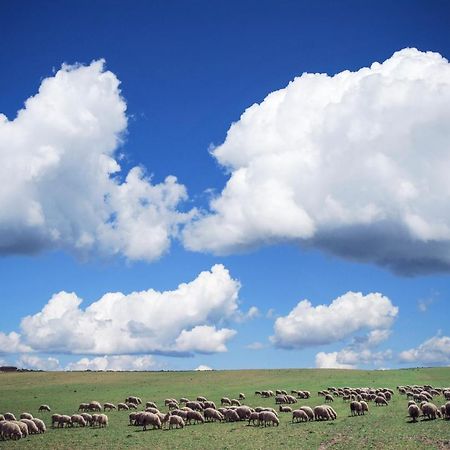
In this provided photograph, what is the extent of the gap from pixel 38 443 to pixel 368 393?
4315cm

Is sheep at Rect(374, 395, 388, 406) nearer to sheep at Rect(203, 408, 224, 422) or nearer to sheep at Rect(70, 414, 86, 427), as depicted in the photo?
sheep at Rect(203, 408, 224, 422)

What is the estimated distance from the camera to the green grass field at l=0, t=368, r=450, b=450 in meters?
33.4

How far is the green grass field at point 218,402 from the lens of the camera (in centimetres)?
3344

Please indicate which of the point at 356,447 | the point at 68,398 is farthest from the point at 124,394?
the point at 356,447

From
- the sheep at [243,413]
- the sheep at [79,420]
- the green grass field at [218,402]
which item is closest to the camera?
the green grass field at [218,402]

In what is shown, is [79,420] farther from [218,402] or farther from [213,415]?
[218,402]

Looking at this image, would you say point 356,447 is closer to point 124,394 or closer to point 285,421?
point 285,421

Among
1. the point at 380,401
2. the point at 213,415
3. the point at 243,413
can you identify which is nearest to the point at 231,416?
the point at 243,413

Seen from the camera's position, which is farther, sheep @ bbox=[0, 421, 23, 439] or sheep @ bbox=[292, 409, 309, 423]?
sheep @ bbox=[292, 409, 309, 423]

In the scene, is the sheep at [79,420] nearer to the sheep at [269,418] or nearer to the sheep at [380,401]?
the sheep at [269,418]

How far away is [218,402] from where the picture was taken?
65875 millimetres

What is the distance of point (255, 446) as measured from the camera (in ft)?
106

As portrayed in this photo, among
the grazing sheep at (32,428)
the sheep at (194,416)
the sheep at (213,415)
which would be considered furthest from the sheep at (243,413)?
the grazing sheep at (32,428)

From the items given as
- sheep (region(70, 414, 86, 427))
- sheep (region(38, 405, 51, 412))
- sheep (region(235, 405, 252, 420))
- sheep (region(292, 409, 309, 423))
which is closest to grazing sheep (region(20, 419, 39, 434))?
A: sheep (region(70, 414, 86, 427))
